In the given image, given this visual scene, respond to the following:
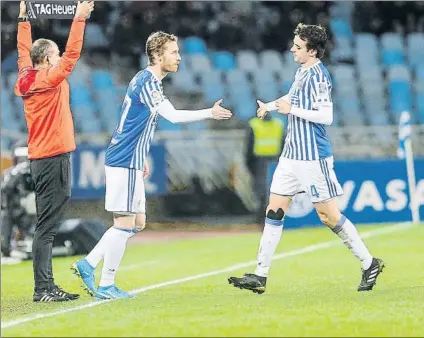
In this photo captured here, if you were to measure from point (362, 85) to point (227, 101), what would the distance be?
2465mm

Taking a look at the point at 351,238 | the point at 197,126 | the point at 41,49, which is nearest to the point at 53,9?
the point at 41,49

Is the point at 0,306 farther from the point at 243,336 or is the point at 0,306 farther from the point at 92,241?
the point at 92,241

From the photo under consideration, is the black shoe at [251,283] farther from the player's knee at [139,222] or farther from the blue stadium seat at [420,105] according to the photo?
the blue stadium seat at [420,105]

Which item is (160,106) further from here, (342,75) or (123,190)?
(342,75)

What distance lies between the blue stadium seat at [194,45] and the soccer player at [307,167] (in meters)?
14.2

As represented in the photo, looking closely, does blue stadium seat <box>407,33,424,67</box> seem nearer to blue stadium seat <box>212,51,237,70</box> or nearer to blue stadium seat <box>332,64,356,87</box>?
blue stadium seat <box>332,64,356,87</box>

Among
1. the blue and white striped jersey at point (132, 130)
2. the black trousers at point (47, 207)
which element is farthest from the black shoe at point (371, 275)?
the black trousers at point (47, 207)

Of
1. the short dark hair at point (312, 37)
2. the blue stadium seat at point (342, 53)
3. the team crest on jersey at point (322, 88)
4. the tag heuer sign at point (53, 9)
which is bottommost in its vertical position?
the blue stadium seat at point (342, 53)

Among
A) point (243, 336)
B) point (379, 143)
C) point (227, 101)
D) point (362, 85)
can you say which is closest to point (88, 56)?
point (227, 101)

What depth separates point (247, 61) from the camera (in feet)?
76.2

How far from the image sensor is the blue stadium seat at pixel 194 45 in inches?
923

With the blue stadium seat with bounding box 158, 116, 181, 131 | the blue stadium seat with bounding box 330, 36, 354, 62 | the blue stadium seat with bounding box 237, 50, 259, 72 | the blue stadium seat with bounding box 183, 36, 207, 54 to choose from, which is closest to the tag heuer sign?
the blue stadium seat with bounding box 158, 116, 181, 131

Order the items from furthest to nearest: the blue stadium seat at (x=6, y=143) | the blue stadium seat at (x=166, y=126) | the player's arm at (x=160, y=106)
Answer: the blue stadium seat at (x=166, y=126), the blue stadium seat at (x=6, y=143), the player's arm at (x=160, y=106)

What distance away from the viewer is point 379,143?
19.5m
